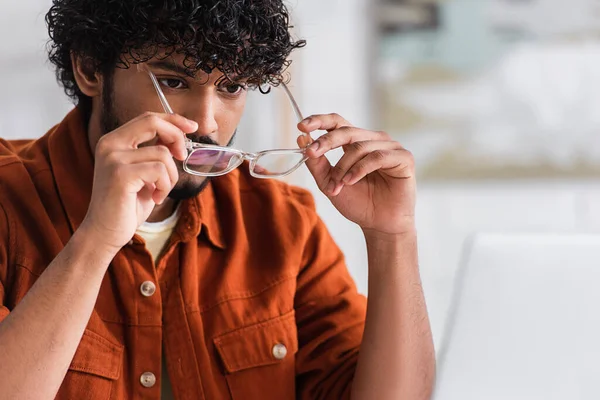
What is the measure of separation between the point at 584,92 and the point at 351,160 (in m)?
2.03

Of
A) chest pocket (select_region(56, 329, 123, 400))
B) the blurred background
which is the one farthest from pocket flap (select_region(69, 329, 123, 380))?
the blurred background

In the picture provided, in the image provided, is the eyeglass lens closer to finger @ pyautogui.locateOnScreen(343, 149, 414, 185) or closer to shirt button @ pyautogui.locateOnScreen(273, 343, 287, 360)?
finger @ pyautogui.locateOnScreen(343, 149, 414, 185)

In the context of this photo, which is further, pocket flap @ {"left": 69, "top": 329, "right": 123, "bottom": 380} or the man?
pocket flap @ {"left": 69, "top": 329, "right": 123, "bottom": 380}

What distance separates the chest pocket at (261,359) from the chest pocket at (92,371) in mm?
180

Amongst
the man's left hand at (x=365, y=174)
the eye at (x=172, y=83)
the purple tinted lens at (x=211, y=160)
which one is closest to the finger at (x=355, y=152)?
the man's left hand at (x=365, y=174)

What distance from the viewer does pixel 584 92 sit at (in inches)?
124

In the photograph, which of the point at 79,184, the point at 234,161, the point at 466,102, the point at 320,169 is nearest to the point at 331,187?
the point at 320,169

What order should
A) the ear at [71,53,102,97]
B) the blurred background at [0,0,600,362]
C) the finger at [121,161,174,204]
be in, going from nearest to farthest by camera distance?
the finger at [121,161,174,204]
the ear at [71,53,102,97]
the blurred background at [0,0,600,362]

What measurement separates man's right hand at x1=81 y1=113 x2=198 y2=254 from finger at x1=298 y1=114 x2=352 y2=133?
201 mm

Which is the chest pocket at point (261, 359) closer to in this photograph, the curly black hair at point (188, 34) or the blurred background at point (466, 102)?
the curly black hair at point (188, 34)

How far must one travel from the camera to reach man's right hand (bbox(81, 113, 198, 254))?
46.4 inches

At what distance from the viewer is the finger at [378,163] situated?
54.2 inches

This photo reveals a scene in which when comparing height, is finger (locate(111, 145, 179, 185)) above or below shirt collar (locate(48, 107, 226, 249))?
above

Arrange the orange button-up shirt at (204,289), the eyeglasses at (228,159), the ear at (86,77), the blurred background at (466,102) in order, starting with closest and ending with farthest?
the eyeglasses at (228,159) < the orange button-up shirt at (204,289) < the ear at (86,77) < the blurred background at (466,102)
